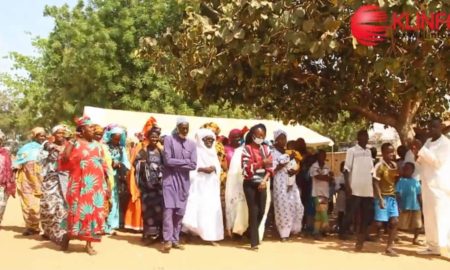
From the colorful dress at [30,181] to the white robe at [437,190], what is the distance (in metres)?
5.99

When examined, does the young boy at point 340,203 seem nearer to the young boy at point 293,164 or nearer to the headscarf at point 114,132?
the young boy at point 293,164

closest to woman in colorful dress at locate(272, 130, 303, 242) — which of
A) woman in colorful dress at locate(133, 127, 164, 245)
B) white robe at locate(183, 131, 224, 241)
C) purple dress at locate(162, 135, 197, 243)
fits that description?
white robe at locate(183, 131, 224, 241)

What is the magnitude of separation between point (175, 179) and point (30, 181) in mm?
2748

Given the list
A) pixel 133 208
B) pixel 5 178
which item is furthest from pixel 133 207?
pixel 5 178

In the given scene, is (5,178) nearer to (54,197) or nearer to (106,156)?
(54,197)

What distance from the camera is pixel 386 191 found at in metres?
7.23

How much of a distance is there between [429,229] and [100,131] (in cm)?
487

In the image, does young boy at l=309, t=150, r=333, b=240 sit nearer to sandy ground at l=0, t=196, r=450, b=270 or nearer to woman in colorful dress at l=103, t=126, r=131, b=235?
sandy ground at l=0, t=196, r=450, b=270

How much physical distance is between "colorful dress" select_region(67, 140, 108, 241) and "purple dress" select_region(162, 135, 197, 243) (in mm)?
965

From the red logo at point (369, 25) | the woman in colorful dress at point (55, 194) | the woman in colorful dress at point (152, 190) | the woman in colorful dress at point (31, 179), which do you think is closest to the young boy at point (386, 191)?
the red logo at point (369, 25)

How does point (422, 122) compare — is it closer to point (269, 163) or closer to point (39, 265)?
point (269, 163)

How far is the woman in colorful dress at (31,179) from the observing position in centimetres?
810

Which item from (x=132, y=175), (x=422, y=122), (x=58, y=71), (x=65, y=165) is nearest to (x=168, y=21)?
(x=58, y=71)

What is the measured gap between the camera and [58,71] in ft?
73.5
